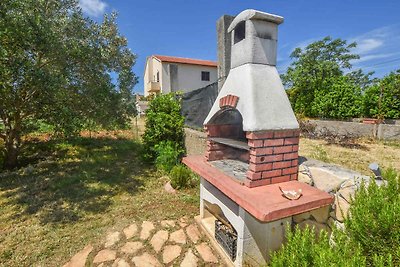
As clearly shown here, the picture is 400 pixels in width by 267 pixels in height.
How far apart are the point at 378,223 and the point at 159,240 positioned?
308cm

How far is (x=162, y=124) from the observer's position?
6898 mm

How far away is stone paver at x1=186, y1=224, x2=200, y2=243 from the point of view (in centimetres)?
371

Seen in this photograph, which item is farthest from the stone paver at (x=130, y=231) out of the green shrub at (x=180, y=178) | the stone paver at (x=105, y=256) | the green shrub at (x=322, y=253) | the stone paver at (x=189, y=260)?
the green shrub at (x=322, y=253)

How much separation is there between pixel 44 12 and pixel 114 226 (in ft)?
20.8

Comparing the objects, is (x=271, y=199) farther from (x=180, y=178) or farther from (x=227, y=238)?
(x=180, y=178)

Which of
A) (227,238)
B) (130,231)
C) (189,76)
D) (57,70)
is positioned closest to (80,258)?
(130,231)

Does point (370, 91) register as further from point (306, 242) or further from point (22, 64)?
point (22, 64)

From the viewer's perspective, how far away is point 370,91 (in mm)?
14117

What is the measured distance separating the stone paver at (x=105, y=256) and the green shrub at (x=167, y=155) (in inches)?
134

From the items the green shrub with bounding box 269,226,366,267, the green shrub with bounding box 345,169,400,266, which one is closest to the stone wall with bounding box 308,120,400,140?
the green shrub with bounding box 345,169,400,266

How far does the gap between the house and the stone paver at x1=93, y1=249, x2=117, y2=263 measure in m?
21.2

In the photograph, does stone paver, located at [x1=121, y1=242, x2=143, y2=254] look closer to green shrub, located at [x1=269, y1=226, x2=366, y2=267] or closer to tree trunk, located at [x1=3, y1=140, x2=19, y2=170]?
green shrub, located at [x1=269, y1=226, x2=366, y2=267]

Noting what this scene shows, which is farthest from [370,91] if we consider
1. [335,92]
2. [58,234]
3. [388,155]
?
[58,234]

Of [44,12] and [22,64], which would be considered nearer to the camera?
[22,64]
